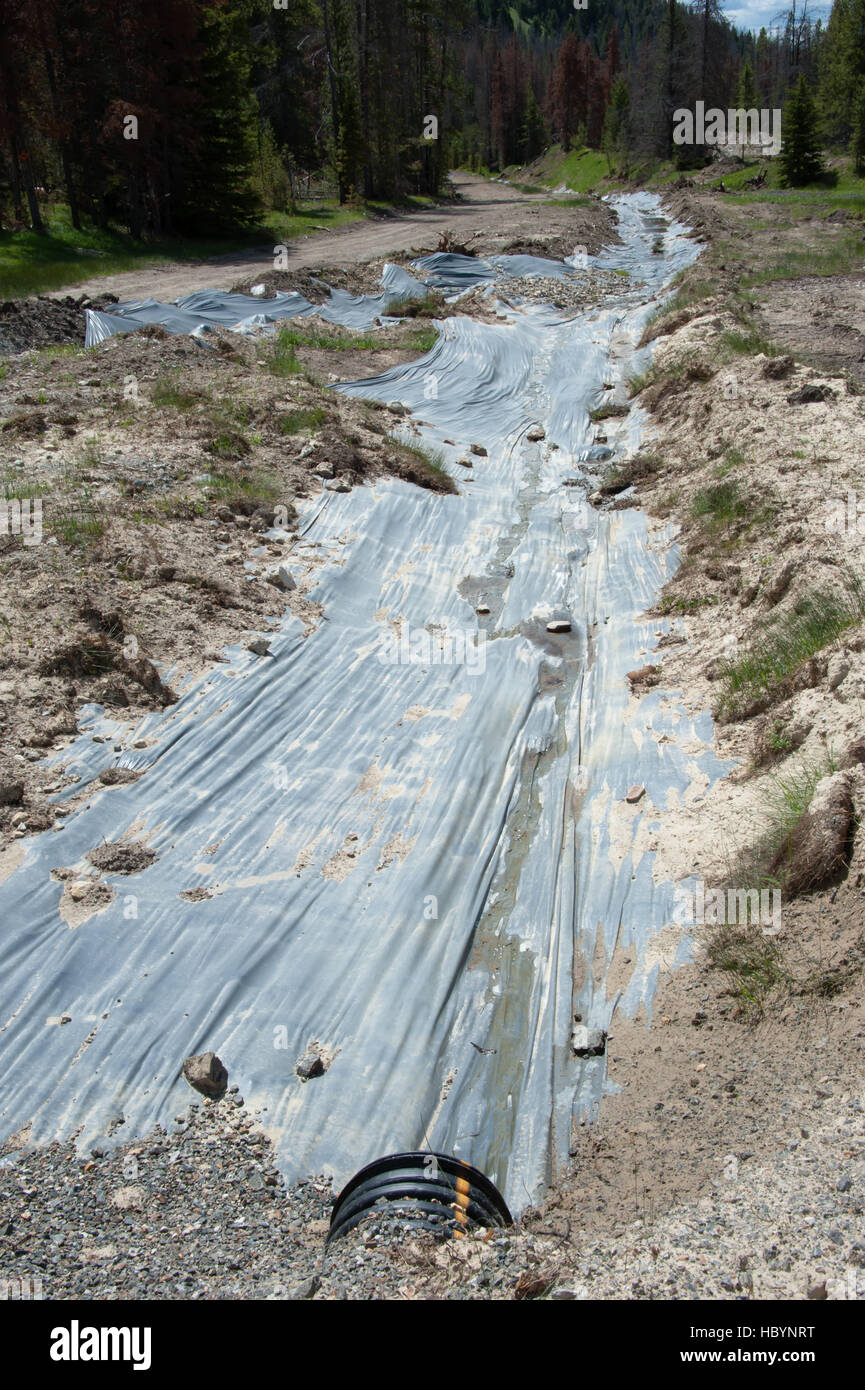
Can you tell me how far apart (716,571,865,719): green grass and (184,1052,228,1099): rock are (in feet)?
12.7

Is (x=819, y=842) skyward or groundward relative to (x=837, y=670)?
groundward

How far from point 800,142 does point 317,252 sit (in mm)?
23234

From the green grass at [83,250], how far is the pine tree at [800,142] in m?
20.6

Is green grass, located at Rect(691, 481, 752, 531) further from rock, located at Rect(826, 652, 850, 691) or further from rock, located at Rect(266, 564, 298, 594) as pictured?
rock, located at Rect(266, 564, 298, 594)

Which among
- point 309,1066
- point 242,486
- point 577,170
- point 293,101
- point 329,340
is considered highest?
point 577,170

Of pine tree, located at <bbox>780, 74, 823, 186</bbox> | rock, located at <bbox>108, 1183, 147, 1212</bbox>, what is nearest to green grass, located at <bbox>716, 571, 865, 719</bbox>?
rock, located at <bbox>108, 1183, 147, 1212</bbox>

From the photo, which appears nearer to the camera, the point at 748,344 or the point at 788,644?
the point at 788,644

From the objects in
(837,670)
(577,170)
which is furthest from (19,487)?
(577,170)

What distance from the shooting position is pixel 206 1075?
150 inches

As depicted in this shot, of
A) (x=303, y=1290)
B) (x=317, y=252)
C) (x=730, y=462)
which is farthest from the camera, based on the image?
(x=317, y=252)

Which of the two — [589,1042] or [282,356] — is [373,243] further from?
[589,1042]

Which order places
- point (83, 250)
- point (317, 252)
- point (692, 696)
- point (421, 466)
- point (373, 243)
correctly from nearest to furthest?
point (692, 696) → point (421, 466) → point (83, 250) → point (317, 252) → point (373, 243)
